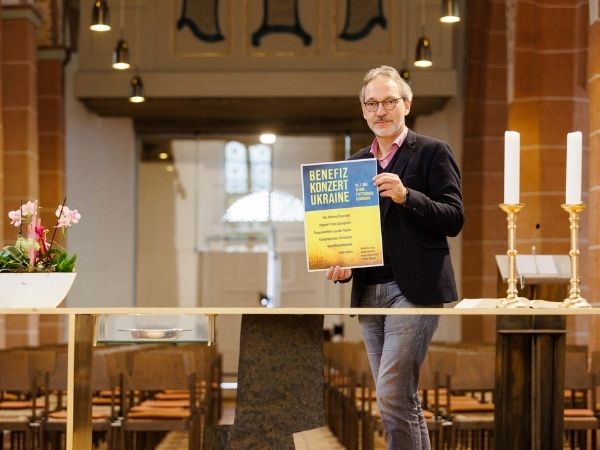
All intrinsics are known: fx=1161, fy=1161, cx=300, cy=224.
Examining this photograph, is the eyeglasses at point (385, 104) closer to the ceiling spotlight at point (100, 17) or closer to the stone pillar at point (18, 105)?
the ceiling spotlight at point (100, 17)

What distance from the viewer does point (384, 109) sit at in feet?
13.9

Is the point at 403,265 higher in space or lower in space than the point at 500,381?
higher

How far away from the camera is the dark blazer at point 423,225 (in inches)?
166

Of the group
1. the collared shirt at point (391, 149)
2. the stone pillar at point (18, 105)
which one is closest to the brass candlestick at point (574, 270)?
the collared shirt at point (391, 149)

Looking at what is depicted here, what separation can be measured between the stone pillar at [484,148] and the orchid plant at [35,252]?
11.3m

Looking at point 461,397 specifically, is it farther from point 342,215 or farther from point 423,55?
point 423,55

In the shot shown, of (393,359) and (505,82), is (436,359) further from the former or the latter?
(505,82)

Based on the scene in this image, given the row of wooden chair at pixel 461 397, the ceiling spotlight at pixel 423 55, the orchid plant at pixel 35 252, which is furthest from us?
the ceiling spotlight at pixel 423 55

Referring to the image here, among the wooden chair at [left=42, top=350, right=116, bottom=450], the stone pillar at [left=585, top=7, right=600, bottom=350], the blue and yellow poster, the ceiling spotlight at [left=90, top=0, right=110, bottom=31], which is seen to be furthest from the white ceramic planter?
the ceiling spotlight at [left=90, top=0, right=110, bottom=31]

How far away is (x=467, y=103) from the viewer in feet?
52.8

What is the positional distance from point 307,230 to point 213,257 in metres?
14.1

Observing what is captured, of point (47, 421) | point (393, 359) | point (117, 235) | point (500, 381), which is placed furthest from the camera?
point (117, 235)

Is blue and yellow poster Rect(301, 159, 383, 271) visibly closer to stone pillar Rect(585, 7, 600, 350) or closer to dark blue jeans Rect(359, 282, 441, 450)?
dark blue jeans Rect(359, 282, 441, 450)

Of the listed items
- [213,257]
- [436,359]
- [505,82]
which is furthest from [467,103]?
[436,359]
